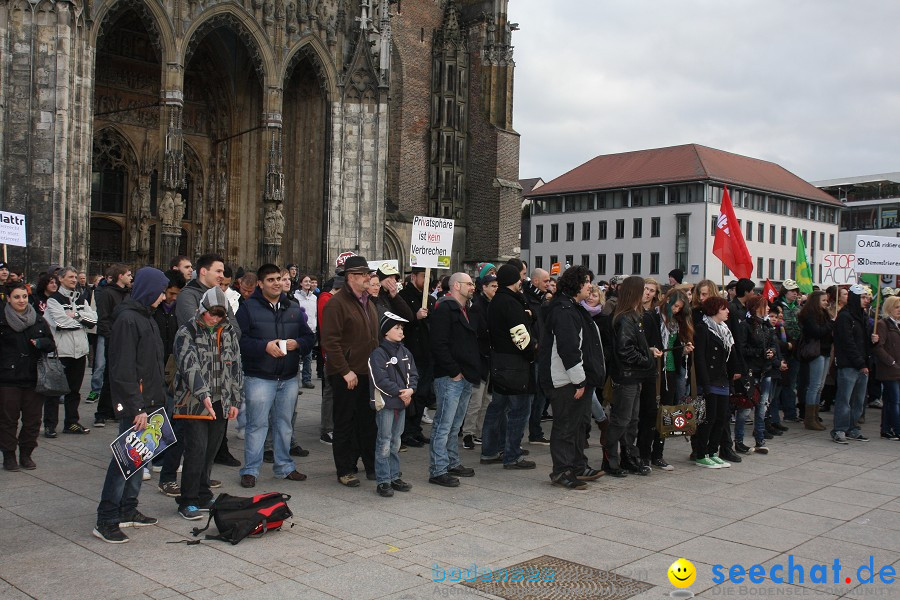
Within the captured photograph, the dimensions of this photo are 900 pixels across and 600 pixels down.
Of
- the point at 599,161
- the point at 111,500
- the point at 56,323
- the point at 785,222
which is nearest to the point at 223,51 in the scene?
the point at 56,323

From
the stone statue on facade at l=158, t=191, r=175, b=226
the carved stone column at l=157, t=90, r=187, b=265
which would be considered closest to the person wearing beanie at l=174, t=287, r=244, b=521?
the carved stone column at l=157, t=90, r=187, b=265

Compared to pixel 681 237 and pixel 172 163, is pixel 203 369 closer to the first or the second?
pixel 172 163

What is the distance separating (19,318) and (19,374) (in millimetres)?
540

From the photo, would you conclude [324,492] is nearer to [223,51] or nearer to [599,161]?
[223,51]

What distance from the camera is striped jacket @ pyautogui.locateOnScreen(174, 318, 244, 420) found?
6.51m

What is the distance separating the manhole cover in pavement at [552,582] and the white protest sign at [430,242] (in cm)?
618

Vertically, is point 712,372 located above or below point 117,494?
above

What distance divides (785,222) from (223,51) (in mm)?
54996

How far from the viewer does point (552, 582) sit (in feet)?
17.0

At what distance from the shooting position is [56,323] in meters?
9.76

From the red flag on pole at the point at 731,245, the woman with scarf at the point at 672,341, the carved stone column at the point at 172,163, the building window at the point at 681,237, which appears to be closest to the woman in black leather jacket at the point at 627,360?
the woman with scarf at the point at 672,341

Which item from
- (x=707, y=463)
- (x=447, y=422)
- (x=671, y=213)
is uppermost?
(x=671, y=213)

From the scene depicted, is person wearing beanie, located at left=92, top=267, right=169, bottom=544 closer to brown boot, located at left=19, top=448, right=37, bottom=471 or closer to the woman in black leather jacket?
brown boot, located at left=19, top=448, right=37, bottom=471

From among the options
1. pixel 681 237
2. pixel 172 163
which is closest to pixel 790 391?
pixel 172 163
